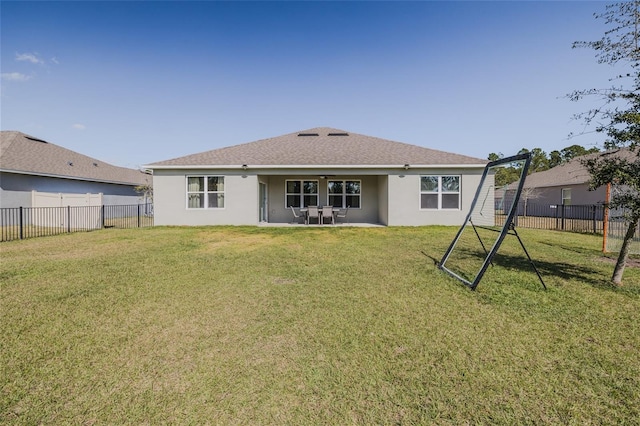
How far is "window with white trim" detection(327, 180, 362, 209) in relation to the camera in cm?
1590

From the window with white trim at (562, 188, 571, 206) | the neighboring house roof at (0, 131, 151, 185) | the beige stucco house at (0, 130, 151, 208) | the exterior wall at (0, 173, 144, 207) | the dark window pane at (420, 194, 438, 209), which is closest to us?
the dark window pane at (420, 194, 438, 209)

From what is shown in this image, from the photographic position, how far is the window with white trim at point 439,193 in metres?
13.8

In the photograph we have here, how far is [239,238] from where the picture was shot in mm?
10141

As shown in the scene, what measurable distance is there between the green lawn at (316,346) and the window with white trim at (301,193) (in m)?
10.1

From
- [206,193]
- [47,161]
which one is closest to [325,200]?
[206,193]

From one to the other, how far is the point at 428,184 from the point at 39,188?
22.4 meters

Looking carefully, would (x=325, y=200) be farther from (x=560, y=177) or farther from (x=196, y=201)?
(x=560, y=177)

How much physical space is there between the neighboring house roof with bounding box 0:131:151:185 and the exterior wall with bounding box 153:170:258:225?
8.27 m

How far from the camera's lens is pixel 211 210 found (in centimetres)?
1391

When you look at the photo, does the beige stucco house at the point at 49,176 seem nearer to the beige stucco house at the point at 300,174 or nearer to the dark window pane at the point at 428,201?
the beige stucco house at the point at 300,174

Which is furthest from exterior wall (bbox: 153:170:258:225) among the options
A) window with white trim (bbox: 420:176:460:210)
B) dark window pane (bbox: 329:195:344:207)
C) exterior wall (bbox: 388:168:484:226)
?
window with white trim (bbox: 420:176:460:210)

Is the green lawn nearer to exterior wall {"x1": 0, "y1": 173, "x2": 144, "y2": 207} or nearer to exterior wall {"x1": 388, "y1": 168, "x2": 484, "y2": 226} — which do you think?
exterior wall {"x1": 388, "y1": 168, "x2": 484, "y2": 226}

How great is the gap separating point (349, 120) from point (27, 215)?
23.3m

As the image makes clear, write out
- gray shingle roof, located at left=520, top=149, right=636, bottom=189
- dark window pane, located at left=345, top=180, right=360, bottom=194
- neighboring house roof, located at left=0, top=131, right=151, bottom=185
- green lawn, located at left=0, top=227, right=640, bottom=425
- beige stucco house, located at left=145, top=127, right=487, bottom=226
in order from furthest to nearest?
gray shingle roof, located at left=520, top=149, right=636, bottom=189 < dark window pane, located at left=345, top=180, right=360, bottom=194 < neighboring house roof, located at left=0, top=131, right=151, bottom=185 < beige stucco house, located at left=145, top=127, right=487, bottom=226 < green lawn, located at left=0, top=227, right=640, bottom=425
